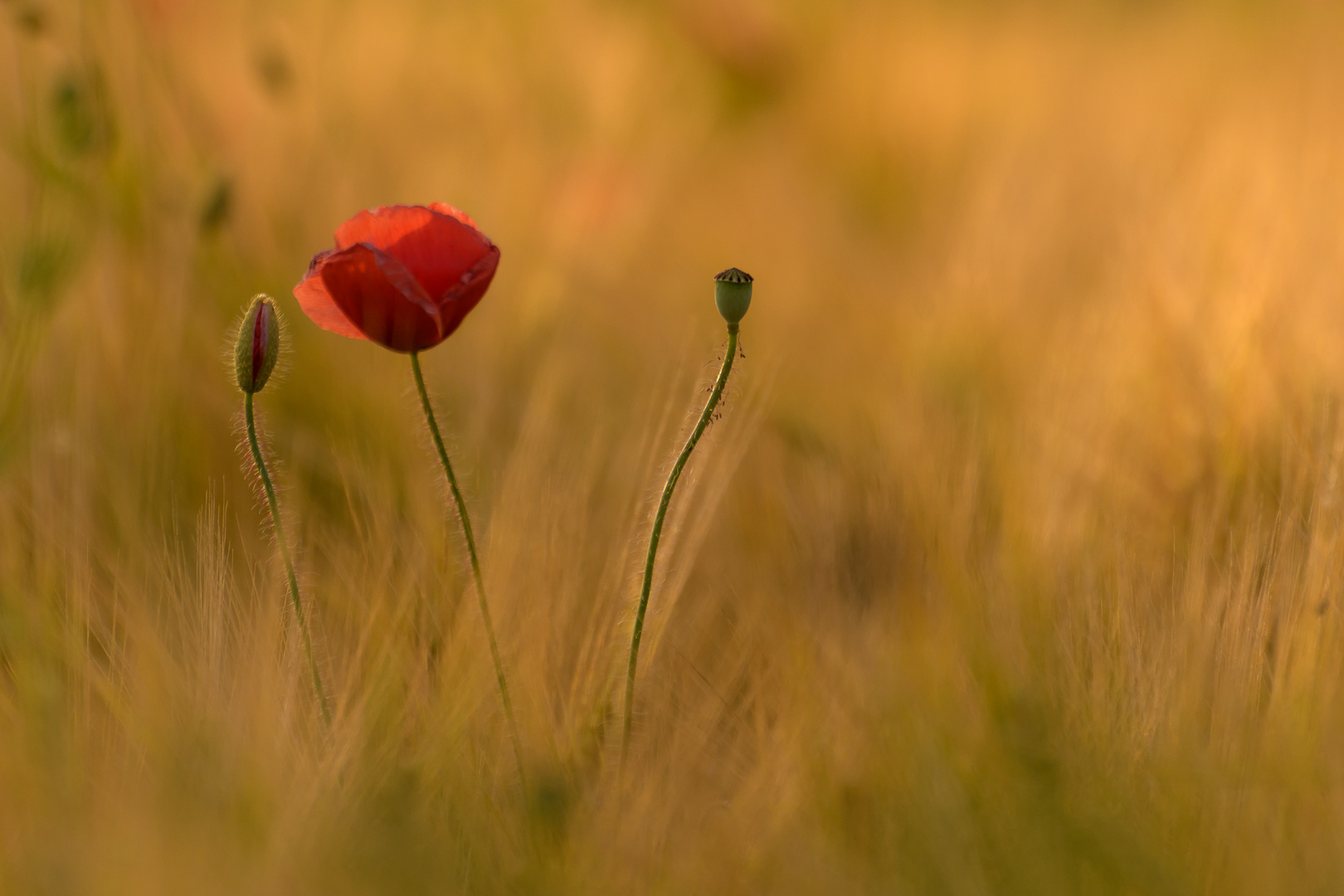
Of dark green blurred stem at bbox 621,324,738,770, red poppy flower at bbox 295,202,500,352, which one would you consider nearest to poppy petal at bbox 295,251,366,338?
red poppy flower at bbox 295,202,500,352

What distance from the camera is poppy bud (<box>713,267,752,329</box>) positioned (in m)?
0.51

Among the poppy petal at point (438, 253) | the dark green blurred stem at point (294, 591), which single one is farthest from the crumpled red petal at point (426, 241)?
the dark green blurred stem at point (294, 591)

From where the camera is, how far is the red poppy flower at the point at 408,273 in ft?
1.84

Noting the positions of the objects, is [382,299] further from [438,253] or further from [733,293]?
[733,293]

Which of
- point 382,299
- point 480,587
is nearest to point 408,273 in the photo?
point 382,299

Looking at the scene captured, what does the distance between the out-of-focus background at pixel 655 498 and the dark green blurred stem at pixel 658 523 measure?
0.02m

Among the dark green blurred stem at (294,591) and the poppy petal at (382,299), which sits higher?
the poppy petal at (382,299)

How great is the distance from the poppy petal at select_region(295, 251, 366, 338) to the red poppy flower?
0.01 metres

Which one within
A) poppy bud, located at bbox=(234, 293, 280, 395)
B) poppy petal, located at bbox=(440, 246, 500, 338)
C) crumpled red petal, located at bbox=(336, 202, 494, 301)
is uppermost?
crumpled red petal, located at bbox=(336, 202, 494, 301)

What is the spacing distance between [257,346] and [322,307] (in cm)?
4

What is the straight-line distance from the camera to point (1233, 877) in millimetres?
514

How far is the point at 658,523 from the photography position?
0.57 metres

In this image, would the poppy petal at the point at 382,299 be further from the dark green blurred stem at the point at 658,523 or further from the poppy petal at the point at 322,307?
the dark green blurred stem at the point at 658,523

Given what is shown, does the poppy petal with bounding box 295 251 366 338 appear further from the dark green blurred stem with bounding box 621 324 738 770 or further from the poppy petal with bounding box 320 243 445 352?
the dark green blurred stem with bounding box 621 324 738 770
